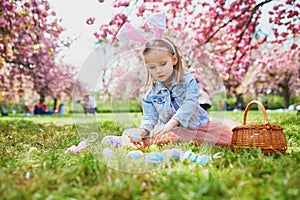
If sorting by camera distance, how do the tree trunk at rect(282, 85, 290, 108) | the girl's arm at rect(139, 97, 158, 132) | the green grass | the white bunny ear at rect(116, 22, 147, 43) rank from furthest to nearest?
the tree trunk at rect(282, 85, 290, 108) → the girl's arm at rect(139, 97, 158, 132) → the white bunny ear at rect(116, 22, 147, 43) → the green grass

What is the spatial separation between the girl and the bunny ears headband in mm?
58

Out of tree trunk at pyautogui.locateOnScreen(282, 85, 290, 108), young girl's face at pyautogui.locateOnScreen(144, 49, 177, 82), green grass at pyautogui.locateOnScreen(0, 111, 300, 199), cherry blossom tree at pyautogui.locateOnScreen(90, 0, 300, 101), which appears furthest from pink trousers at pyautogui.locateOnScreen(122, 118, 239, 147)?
tree trunk at pyautogui.locateOnScreen(282, 85, 290, 108)

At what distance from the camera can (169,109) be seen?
316 cm

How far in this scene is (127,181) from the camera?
172cm

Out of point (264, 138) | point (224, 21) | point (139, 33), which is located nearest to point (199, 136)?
point (264, 138)

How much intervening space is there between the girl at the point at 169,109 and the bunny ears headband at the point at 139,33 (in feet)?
0.19

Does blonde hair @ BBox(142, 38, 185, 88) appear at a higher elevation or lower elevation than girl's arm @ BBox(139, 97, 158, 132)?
higher

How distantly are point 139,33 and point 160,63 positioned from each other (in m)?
0.28

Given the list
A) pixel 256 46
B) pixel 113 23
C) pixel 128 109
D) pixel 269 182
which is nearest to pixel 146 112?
pixel 128 109

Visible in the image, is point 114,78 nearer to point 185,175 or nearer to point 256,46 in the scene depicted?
point 185,175

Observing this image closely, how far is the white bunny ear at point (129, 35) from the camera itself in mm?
2818

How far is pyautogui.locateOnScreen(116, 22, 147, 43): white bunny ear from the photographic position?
282 cm

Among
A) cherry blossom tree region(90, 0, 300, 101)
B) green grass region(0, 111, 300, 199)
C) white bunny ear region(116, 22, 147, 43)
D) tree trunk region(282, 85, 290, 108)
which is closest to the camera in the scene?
green grass region(0, 111, 300, 199)

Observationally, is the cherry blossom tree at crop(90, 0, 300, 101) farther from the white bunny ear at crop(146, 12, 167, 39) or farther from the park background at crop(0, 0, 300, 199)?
the white bunny ear at crop(146, 12, 167, 39)
